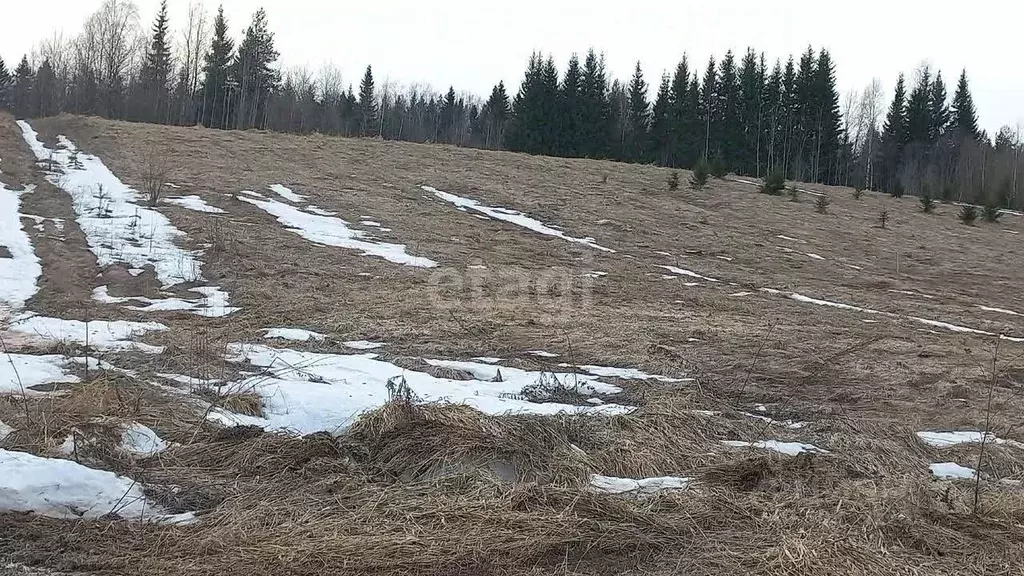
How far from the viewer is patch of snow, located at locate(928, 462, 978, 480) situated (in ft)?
14.9

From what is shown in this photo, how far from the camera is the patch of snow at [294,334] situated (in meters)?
7.78

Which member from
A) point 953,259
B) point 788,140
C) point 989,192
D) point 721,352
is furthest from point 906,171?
point 721,352

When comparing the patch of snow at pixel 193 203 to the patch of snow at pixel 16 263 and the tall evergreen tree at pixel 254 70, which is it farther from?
the tall evergreen tree at pixel 254 70

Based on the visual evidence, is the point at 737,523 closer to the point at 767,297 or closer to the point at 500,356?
the point at 500,356

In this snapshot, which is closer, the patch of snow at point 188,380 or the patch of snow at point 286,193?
the patch of snow at point 188,380

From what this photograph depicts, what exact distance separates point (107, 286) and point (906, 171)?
51.2 meters

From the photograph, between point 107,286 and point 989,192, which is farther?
point 989,192

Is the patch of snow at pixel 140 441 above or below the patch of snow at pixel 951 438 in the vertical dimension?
below

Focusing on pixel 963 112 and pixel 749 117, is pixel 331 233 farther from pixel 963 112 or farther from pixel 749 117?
pixel 963 112

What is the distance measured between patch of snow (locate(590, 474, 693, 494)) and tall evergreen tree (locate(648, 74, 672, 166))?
4684cm

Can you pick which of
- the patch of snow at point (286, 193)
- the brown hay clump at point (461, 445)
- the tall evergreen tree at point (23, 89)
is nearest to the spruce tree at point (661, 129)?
the patch of snow at point (286, 193)

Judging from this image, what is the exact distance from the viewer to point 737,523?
3492mm

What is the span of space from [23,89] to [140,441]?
6669 centimetres

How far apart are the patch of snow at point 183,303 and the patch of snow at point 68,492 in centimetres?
541
